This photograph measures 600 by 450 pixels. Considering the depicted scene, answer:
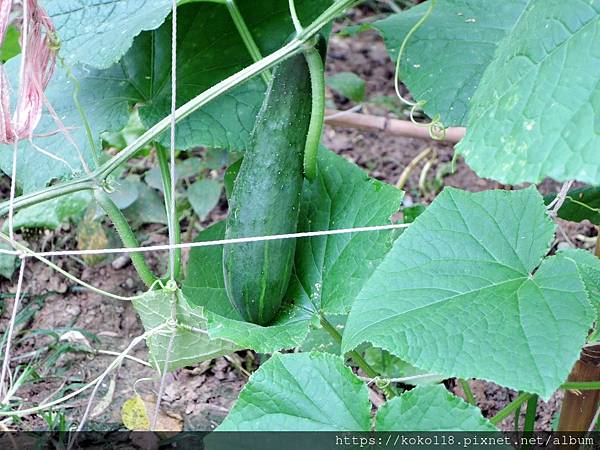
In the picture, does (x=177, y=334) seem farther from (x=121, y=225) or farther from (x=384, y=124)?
(x=384, y=124)

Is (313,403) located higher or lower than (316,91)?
lower

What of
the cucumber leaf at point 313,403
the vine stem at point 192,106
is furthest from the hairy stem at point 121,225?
the cucumber leaf at point 313,403

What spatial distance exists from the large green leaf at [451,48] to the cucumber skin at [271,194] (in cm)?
25

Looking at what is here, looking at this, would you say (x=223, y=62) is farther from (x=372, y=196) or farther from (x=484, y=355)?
(x=484, y=355)

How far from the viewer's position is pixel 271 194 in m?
1.12

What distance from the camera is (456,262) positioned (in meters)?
0.94

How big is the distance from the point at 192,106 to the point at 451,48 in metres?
0.47

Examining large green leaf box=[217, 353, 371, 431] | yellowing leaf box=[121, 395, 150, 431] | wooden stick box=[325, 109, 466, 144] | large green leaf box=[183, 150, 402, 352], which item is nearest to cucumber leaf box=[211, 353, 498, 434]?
large green leaf box=[217, 353, 371, 431]

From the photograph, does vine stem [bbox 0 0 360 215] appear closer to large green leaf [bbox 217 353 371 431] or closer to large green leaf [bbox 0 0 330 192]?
large green leaf [bbox 0 0 330 192]

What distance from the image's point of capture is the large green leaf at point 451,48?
1229 mm

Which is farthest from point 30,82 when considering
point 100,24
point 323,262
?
point 323,262

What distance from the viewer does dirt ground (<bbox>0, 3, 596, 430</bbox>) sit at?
1461 millimetres

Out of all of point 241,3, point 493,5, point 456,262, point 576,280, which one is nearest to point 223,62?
point 241,3

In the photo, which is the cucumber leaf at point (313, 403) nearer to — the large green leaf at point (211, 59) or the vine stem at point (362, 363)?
the vine stem at point (362, 363)
